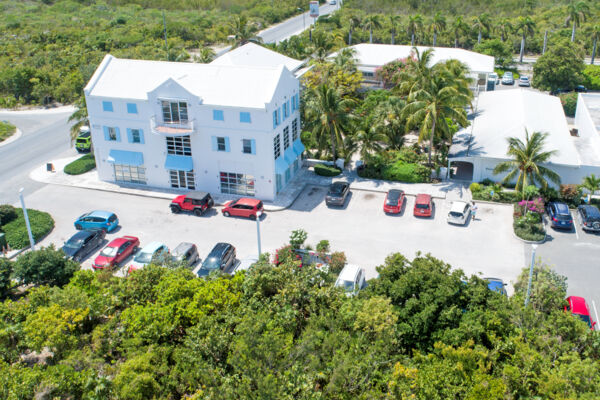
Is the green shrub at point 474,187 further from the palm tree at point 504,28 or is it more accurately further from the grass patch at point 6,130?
the palm tree at point 504,28

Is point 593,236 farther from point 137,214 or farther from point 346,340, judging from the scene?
point 137,214

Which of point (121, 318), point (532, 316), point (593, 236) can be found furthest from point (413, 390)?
point (593, 236)

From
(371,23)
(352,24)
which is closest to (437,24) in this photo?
(371,23)

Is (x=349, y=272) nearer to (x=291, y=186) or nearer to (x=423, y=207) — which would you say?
(x=423, y=207)

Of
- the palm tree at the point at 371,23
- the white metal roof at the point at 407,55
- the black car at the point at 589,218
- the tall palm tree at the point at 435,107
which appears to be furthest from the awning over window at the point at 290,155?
the palm tree at the point at 371,23

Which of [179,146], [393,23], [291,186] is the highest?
[393,23]

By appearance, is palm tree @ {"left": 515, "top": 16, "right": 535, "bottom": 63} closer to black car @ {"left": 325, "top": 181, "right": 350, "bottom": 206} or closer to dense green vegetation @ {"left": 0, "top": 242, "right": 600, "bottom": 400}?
black car @ {"left": 325, "top": 181, "right": 350, "bottom": 206}
